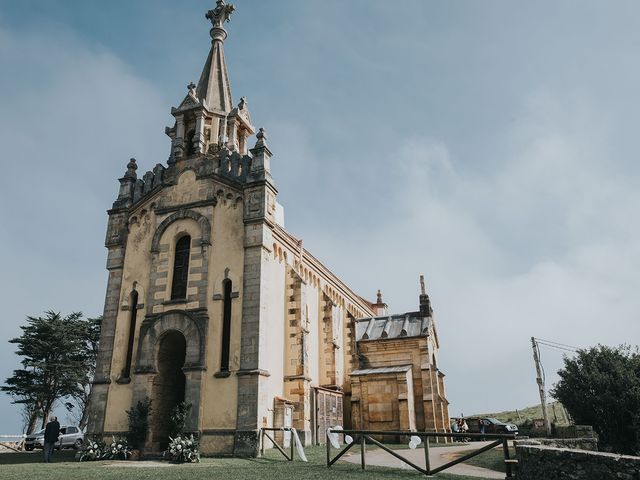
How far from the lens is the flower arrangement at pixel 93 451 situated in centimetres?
2012

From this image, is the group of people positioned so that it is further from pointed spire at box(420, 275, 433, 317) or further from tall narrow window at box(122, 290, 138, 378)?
tall narrow window at box(122, 290, 138, 378)

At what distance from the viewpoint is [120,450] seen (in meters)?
20.3

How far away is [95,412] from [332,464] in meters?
12.8

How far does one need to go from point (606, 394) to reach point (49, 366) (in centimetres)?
4452

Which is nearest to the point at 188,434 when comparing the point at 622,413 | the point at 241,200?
the point at 241,200

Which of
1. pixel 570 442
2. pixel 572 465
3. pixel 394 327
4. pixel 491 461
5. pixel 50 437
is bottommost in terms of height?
pixel 491 461

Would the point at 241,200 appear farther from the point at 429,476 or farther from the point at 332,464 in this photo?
the point at 429,476

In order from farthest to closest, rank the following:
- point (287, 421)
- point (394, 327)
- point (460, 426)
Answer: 1. point (460, 426)
2. point (394, 327)
3. point (287, 421)

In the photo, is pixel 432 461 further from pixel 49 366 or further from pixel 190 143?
pixel 49 366

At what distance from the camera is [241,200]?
2356 centimetres

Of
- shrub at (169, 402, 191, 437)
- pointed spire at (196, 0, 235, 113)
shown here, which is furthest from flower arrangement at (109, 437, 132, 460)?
pointed spire at (196, 0, 235, 113)

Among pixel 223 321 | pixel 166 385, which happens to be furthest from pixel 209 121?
pixel 166 385

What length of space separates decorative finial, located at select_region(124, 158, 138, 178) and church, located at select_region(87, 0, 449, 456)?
79 millimetres

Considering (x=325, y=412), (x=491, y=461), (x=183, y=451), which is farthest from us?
(x=325, y=412)
